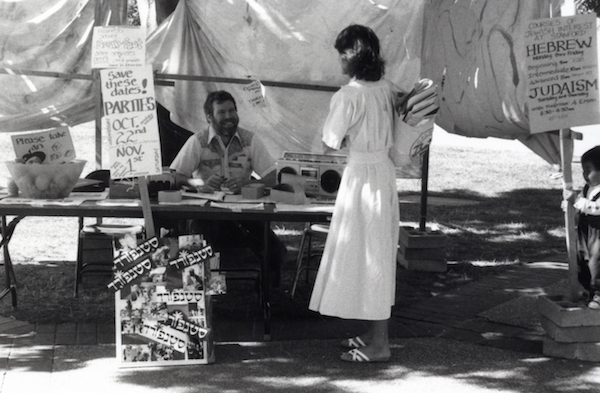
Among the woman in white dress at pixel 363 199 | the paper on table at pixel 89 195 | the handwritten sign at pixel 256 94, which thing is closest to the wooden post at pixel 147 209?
the paper on table at pixel 89 195

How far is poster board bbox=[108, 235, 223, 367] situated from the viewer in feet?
15.8

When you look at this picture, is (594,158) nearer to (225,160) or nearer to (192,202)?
(192,202)

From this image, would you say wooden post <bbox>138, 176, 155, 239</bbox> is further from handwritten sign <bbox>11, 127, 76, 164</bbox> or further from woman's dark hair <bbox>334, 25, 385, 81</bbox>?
woman's dark hair <bbox>334, 25, 385, 81</bbox>

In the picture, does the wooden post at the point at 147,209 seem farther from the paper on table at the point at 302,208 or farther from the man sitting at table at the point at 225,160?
the man sitting at table at the point at 225,160

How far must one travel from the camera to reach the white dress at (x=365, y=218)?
16.0 ft

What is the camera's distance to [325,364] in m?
4.97

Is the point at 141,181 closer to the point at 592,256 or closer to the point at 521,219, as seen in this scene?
the point at 592,256

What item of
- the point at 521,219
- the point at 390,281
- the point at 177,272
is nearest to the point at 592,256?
the point at 390,281

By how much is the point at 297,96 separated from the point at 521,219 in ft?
12.7

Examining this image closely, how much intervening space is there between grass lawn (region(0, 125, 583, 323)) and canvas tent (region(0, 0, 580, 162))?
1.20 metres

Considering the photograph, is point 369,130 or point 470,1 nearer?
point 369,130

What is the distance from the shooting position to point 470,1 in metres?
6.81

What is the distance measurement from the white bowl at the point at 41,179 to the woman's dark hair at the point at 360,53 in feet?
5.96

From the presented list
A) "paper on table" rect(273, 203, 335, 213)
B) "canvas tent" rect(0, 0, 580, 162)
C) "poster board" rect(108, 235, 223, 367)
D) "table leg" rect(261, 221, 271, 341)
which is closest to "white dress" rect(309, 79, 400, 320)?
"paper on table" rect(273, 203, 335, 213)
